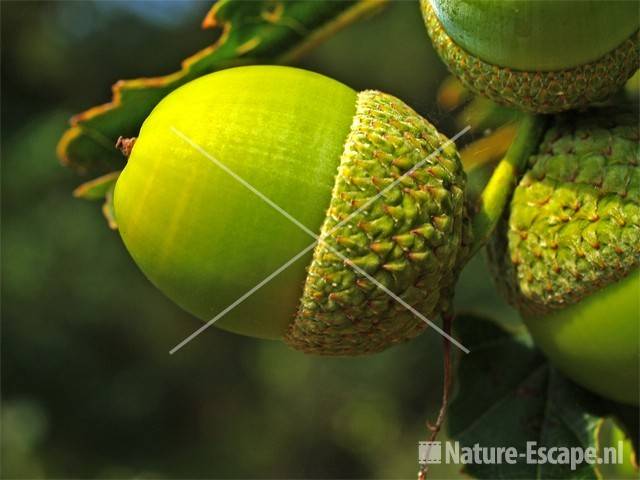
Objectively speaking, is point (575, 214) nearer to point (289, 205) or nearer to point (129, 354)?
point (289, 205)

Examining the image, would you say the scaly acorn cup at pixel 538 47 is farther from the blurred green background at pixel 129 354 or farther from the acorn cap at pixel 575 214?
the blurred green background at pixel 129 354

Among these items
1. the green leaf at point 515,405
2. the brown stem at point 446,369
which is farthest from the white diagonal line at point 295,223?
the green leaf at point 515,405

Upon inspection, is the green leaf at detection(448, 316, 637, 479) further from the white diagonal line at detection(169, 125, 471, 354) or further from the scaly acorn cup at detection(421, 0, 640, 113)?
the scaly acorn cup at detection(421, 0, 640, 113)

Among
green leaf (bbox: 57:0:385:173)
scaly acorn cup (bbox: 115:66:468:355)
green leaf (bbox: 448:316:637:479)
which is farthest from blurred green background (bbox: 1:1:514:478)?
scaly acorn cup (bbox: 115:66:468:355)

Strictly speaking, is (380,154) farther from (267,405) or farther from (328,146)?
(267,405)

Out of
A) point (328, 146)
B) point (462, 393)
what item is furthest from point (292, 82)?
point (462, 393)
